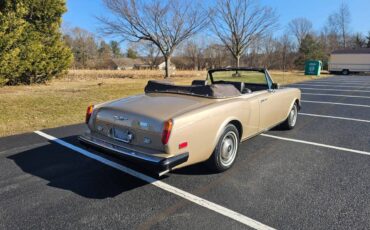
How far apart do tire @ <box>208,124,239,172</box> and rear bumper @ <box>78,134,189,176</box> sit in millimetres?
599

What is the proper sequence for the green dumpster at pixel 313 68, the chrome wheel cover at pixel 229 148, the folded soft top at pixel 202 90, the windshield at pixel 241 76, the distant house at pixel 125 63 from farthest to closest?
the distant house at pixel 125 63 < the green dumpster at pixel 313 68 < the windshield at pixel 241 76 < the folded soft top at pixel 202 90 < the chrome wheel cover at pixel 229 148

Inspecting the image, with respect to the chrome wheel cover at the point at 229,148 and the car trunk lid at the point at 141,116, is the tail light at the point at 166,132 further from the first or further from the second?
the chrome wheel cover at the point at 229,148

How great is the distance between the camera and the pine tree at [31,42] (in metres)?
12.2

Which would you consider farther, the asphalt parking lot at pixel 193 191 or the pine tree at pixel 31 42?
the pine tree at pixel 31 42

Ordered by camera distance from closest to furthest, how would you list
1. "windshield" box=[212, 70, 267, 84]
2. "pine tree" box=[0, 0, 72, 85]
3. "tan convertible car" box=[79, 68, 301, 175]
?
1. "tan convertible car" box=[79, 68, 301, 175]
2. "windshield" box=[212, 70, 267, 84]
3. "pine tree" box=[0, 0, 72, 85]

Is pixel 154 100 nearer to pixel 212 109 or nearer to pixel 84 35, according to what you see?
pixel 212 109

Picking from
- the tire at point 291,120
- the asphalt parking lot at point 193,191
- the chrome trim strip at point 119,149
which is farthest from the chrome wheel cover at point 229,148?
the tire at point 291,120

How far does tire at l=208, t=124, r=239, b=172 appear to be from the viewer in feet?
12.5

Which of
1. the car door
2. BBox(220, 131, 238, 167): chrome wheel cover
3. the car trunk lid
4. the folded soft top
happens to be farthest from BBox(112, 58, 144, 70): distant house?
BBox(220, 131, 238, 167): chrome wheel cover

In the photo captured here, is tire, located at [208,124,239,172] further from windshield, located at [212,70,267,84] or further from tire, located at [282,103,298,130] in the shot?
tire, located at [282,103,298,130]

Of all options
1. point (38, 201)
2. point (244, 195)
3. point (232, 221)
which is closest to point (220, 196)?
point (244, 195)

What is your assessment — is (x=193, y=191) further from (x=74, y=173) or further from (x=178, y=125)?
(x=74, y=173)

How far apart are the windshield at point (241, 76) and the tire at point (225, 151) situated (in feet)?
5.78

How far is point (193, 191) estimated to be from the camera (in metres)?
3.46
